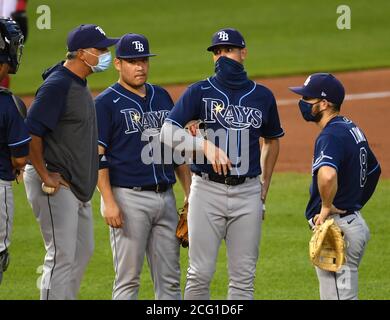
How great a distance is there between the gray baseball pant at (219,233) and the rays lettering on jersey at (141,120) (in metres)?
0.56

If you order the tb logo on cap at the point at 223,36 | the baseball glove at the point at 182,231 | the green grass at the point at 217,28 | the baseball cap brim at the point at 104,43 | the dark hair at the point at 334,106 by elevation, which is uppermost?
the tb logo on cap at the point at 223,36

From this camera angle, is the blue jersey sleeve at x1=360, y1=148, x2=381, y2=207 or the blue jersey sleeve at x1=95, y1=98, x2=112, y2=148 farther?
the blue jersey sleeve at x1=95, y1=98, x2=112, y2=148

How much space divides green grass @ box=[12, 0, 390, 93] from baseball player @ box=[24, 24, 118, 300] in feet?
37.3

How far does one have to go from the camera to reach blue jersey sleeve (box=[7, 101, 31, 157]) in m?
6.52

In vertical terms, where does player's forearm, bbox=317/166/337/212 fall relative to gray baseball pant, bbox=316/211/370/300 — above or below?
above

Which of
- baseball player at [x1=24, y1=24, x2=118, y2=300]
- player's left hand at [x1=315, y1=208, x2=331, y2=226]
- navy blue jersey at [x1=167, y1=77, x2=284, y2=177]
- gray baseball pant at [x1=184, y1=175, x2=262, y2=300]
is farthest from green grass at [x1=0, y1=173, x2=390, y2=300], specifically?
player's left hand at [x1=315, y1=208, x2=331, y2=226]

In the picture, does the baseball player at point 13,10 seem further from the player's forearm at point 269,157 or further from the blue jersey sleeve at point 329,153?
the blue jersey sleeve at point 329,153

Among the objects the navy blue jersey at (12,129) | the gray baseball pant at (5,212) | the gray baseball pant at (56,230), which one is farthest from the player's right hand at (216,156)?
the gray baseball pant at (5,212)

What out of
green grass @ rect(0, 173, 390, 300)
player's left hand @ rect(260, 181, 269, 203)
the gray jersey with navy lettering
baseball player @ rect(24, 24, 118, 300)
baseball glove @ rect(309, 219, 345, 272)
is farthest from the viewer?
green grass @ rect(0, 173, 390, 300)

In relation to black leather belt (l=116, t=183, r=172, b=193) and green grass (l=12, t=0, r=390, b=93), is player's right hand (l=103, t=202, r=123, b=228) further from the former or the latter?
green grass (l=12, t=0, r=390, b=93)

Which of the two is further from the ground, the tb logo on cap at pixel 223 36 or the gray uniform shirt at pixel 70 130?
the tb logo on cap at pixel 223 36

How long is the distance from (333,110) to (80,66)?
5.64 feet

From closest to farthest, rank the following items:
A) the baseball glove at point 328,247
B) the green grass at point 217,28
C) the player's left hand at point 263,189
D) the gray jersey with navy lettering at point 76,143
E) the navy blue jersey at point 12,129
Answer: the navy blue jersey at point 12,129 → the baseball glove at point 328,247 → the gray jersey with navy lettering at point 76,143 → the player's left hand at point 263,189 → the green grass at point 217,28

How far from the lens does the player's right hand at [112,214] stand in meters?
7.15
